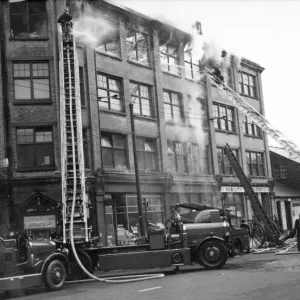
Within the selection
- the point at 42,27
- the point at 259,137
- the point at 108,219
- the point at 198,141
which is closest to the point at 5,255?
the point at 108,219

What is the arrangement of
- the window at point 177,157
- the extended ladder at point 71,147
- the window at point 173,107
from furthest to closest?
1. the window at point 173,107
2. the window at point 177,157
3. the extended ladder at point 71,147

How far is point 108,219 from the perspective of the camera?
26.9m

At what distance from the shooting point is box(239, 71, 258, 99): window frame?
40469mm

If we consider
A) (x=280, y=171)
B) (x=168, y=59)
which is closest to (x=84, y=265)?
(x=168, y=59)

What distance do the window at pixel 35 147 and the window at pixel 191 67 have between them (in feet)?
41.4

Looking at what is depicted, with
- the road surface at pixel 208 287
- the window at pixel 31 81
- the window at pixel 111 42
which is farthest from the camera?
the window at pixel 111 42

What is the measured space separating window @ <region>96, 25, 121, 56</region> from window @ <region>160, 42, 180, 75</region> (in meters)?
4.05

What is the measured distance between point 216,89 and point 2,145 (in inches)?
723

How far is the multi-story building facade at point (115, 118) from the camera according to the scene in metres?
24.8

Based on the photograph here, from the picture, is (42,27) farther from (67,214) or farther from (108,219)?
(67,214)

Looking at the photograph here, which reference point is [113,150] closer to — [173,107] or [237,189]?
[173,107]

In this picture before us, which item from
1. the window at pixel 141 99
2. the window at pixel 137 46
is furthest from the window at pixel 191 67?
the window at pixel 141 99

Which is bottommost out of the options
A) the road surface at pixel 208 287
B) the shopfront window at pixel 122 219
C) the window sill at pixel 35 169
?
the road surface at pixel 208 287

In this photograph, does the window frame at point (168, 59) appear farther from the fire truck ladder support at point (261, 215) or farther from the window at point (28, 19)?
the fire truck ladder support at point (261, 215)
